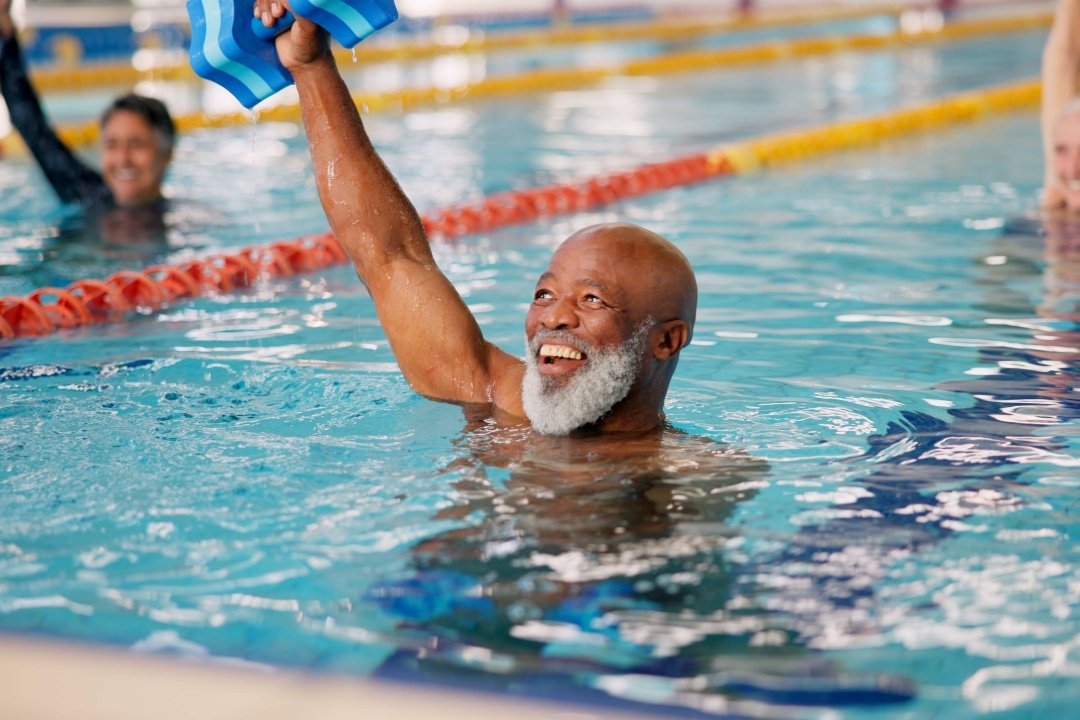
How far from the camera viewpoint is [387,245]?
3312mm

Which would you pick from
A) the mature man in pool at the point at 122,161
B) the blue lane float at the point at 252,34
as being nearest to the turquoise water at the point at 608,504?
the blue lane float at the point at 252,34

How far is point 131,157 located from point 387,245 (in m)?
3.88

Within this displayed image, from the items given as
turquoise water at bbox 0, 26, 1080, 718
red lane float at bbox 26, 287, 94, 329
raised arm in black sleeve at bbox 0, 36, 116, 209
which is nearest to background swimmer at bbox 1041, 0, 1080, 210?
turquoise water at bbox 0, 26, 1080, 718

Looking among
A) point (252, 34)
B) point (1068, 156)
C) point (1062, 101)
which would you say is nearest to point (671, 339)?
point (252, 34)

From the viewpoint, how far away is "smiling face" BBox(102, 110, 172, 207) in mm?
6586

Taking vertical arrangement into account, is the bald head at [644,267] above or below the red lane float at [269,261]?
above

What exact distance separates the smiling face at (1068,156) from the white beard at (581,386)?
3592 millimetres

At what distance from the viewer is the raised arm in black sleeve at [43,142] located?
5.96 meters

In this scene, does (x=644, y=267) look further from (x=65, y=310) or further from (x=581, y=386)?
(x=65, y=310)

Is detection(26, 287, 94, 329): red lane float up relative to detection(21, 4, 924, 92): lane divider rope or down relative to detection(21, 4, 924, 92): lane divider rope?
down

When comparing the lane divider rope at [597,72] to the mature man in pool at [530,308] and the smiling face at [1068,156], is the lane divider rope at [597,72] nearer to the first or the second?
the smiling face at [1068,156]

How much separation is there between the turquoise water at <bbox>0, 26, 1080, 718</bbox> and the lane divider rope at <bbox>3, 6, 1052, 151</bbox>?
4085 mm

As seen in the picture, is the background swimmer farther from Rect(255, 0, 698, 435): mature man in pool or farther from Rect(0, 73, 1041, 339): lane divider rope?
Rect(255, 0, 698, 435): mature man in pool

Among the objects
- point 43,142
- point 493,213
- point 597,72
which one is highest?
point 597,72
